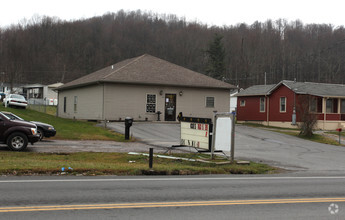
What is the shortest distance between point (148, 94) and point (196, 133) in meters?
17.4

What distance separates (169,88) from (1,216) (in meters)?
27.3

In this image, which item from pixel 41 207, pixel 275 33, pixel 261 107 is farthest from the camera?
pixel 275 33

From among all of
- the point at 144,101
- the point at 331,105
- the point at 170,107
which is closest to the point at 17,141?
the point at 144,101

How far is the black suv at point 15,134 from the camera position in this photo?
15836 mm

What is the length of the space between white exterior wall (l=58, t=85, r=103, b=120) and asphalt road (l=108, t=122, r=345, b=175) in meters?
3.34

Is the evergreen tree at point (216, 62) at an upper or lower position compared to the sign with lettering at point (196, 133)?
upper

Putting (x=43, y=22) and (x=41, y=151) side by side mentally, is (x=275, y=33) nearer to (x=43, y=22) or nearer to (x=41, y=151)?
(x=43, y=22)

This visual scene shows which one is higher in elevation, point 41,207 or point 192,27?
point 192,27

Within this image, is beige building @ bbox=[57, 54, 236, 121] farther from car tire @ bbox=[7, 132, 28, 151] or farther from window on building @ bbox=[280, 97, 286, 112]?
car tire @ bbox=[7, 132, 28, 151]

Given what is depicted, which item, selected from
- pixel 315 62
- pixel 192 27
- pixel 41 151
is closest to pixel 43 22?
pixel 192 27

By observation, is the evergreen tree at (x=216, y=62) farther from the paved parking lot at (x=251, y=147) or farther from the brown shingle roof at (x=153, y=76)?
the paved parking lot at (x=251, y=147)

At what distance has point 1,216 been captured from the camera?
6.41 m

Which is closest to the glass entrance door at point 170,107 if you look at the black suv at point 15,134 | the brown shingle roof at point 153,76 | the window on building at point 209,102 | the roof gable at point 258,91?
the brown shingle roof at point 153,76

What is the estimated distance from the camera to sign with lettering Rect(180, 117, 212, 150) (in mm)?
15242
